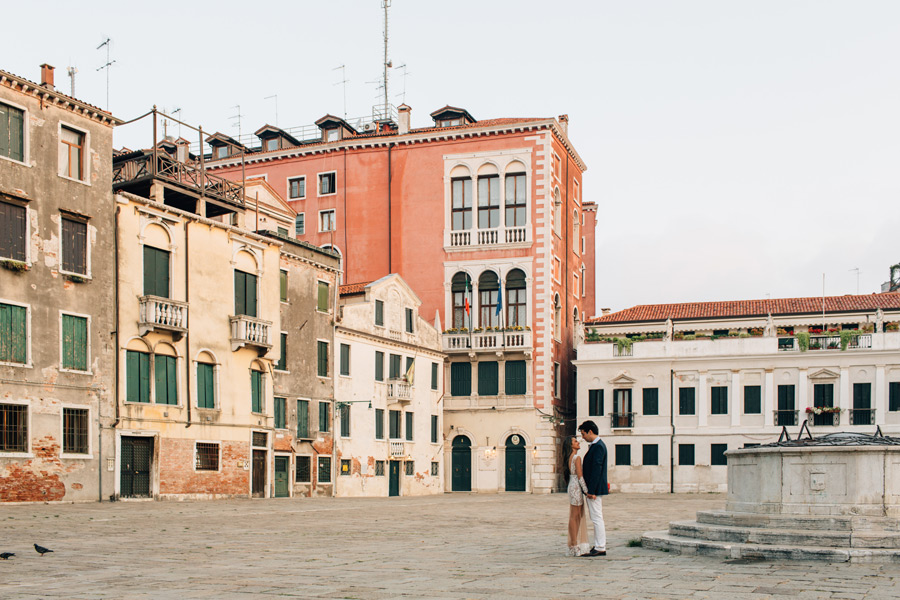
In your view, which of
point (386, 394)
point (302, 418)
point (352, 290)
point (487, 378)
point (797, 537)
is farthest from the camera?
point (487, 378)

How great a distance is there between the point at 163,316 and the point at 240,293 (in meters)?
4.61

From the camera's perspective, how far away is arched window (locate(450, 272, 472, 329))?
52.9 meters

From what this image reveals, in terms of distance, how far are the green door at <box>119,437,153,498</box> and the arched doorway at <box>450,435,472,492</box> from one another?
74.5 feet

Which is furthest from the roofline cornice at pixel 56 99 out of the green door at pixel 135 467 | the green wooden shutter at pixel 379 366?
the green wooden shutter at pixel 379 366

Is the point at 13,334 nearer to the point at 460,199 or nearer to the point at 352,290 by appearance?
the point at 352,290

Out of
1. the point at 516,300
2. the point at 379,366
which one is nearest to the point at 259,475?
the point at 379,366

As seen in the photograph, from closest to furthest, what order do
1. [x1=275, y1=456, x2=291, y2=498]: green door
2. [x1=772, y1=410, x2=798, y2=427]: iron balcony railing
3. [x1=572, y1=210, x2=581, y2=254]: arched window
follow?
1. [x1=275, y1=456, x2=291, y2=498]: green door
2. [x1=772, y1=410, x2=798, y2=427]: iron balcony railing
3. [x1=572, y1=210, x2=581, y2=254]: arched window

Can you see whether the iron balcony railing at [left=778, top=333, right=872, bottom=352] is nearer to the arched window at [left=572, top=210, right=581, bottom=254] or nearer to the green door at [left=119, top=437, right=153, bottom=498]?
the arched window at [left=572, top=210, right=581, bottom=254]

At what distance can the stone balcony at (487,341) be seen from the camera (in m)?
51.4

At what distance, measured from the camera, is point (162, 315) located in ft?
106

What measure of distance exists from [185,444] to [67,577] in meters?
22.7

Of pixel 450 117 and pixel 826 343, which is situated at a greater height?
pixel 450 117

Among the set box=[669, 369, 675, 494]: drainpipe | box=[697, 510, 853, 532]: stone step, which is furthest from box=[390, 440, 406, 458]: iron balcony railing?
box=[697, 510, 853, 532]: stone step

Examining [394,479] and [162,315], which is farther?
[394,479]
